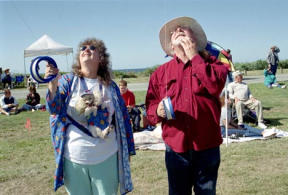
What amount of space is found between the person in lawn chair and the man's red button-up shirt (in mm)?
4968

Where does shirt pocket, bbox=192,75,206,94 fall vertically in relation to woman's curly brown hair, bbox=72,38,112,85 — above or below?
below

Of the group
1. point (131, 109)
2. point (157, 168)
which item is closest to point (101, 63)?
point (157, 168)

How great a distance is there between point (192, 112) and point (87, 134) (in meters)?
0.81

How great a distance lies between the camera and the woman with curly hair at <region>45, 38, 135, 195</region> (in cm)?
226

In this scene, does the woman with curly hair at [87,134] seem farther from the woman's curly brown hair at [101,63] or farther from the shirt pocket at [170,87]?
the shirt pocket at [170,87]

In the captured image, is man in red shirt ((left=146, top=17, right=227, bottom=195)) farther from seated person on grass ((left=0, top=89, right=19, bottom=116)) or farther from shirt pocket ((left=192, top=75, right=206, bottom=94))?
seated person on grass ((left=0, top=89, right=19, bottom=116))

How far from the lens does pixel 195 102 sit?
2115 millimetres

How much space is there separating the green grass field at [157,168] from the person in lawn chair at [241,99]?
2.29 feet

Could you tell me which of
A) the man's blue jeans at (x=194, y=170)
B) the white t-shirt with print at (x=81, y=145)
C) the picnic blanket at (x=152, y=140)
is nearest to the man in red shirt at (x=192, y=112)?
the man's blue jeans at (x=194, y=170)

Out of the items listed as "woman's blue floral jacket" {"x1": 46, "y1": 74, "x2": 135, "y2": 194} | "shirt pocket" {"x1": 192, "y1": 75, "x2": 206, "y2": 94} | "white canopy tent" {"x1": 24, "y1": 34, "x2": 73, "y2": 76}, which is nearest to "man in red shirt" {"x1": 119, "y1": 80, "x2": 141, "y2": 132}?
"white canopy tent" {"x1": 24, "y1": 34, "x2": 73, "y2": 76}

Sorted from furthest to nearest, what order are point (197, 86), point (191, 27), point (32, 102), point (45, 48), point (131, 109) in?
point (32, 102) < point (131, 109) < point (45, 48) < point (191, 27) < point (197, 86)

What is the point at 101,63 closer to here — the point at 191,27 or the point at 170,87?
the point at 170,87

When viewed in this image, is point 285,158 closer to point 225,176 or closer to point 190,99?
point 225,176

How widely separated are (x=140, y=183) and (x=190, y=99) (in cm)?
222
